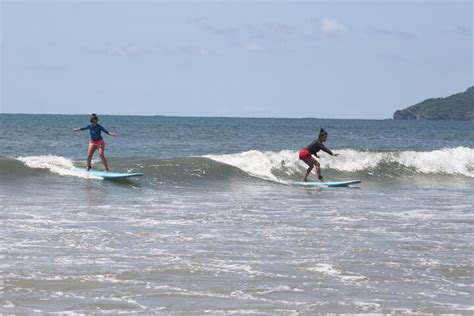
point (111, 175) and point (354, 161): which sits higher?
point (354, 161)

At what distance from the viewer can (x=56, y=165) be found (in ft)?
78.3

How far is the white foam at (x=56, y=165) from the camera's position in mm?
22462

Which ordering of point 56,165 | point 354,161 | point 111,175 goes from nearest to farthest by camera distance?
point 111,175, point 56,165, point 354,161

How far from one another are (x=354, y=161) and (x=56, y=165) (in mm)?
10570

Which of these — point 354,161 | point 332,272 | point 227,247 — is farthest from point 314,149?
point 332,272

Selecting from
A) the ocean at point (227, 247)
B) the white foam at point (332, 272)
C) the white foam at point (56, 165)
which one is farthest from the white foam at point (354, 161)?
the white foam at point (332, 272)

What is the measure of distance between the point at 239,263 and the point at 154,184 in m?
11.9

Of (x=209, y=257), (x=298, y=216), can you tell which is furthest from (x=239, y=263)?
(x=298, y=216)

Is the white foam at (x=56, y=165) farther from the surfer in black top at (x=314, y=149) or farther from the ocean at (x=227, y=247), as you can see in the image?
the surfer in black top at (x=314, y=149)

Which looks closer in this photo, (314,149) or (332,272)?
(332,272)

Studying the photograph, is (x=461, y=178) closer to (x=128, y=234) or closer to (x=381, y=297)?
(x=128, y=234)

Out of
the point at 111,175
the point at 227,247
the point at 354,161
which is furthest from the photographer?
the point at 354,161

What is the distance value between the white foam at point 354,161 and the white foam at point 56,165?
16.8ft

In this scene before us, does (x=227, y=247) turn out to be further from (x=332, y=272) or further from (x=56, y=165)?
(x=56, y=165)
